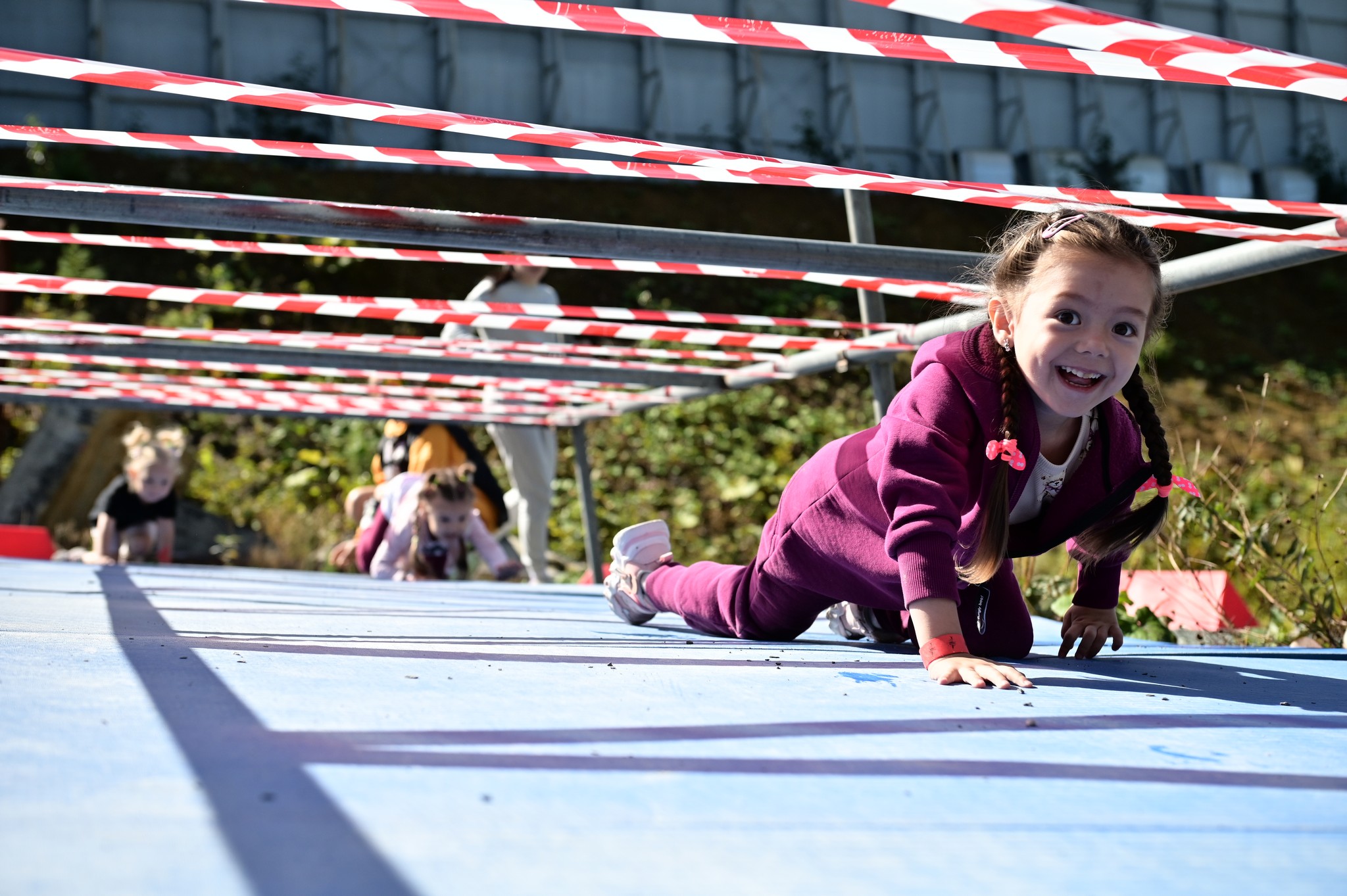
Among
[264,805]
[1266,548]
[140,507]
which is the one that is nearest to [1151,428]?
[264,805]

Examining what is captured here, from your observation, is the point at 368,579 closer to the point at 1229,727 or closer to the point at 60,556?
the point at 60,556

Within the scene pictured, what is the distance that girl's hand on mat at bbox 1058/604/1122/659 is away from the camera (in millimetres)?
2209

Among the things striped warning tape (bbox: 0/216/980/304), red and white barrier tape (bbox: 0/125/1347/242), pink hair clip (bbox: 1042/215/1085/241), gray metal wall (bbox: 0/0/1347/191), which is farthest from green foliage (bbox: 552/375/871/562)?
pink hair clip (bbox: 1042/215/1085/241)

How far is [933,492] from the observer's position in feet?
5.79

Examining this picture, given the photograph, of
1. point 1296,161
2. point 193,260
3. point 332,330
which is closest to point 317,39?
point 193,260

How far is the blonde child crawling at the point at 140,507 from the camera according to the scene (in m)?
6.06

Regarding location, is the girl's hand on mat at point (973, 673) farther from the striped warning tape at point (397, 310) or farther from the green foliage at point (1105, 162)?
the green foliage at point (1105, 162)

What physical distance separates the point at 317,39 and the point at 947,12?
43.2 feet

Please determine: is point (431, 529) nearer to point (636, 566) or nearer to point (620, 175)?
point (636, 566)

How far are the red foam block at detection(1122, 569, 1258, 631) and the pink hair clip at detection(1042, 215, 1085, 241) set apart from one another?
221 centimetres

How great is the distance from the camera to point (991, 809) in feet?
3.13

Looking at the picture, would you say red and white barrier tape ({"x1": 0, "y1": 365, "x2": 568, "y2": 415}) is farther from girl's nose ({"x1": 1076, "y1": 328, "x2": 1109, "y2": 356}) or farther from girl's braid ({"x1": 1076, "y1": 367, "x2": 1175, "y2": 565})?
girl's nose ({"x1": 1076, "y1": 328, "x2": 1109, "y2": 356})

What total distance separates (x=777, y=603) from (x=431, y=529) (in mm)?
3160

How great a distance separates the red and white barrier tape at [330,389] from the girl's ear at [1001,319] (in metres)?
3.01
